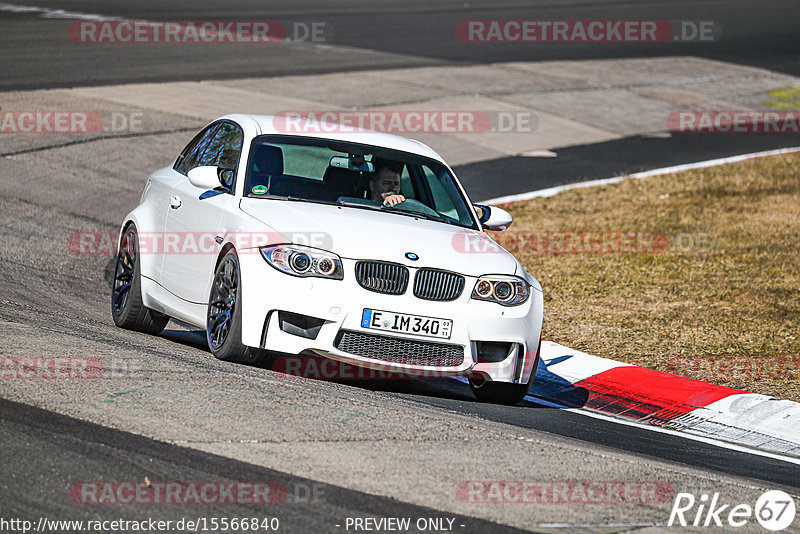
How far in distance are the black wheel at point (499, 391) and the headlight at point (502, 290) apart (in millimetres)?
573

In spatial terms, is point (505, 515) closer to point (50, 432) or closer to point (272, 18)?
point (50, 432)

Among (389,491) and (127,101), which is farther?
(127,101)

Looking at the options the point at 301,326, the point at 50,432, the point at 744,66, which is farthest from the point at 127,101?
the point at 744,66

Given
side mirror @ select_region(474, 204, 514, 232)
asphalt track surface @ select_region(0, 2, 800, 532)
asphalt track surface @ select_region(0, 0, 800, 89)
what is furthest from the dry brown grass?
asphalt track surface @ select_region(0, 0, 800, 89)

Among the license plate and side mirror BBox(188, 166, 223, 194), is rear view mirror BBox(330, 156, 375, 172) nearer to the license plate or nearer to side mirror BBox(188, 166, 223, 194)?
side mirror BBox(188, 166, 223, 194)

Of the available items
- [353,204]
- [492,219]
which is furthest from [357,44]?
[353,204]

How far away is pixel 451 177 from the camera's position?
364 inches

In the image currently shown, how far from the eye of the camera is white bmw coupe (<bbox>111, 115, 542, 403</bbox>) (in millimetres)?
7473

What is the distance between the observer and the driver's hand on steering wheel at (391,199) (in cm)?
877

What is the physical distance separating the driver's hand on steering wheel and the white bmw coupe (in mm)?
11

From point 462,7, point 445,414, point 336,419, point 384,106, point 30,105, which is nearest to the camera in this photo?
point 336,419

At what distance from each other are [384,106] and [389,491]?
56.8 ft

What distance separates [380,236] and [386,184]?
117 cm

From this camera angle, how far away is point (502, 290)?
25.8 ft
